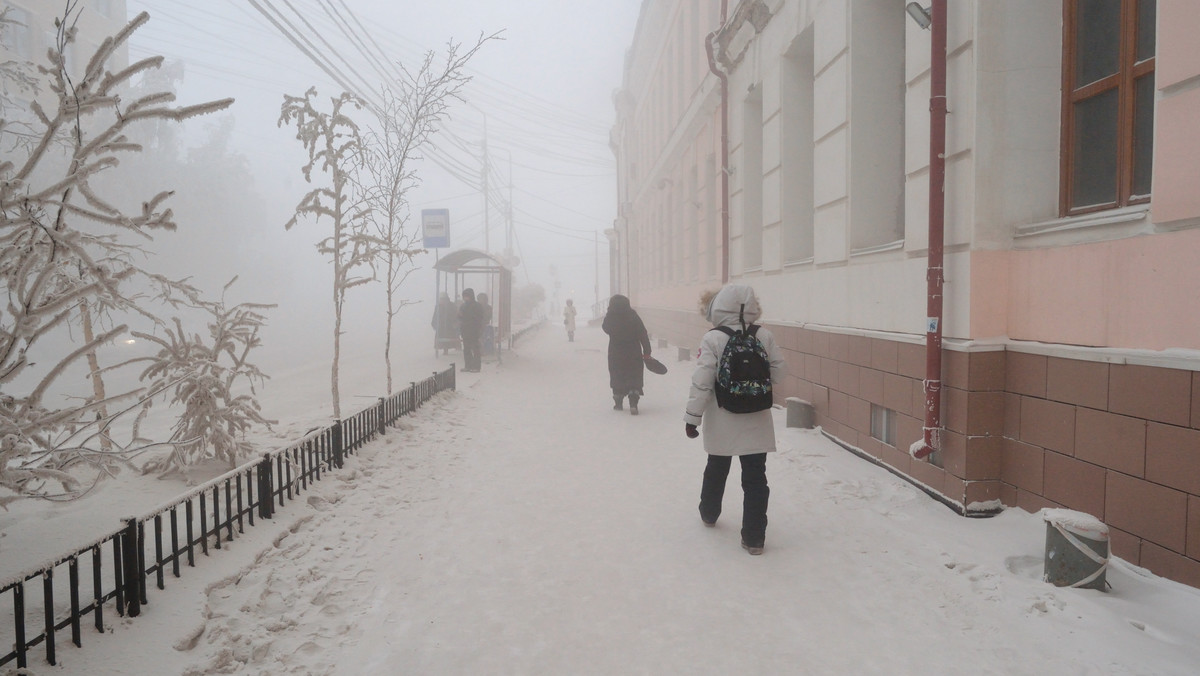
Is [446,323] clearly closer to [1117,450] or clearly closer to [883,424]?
[883,424]

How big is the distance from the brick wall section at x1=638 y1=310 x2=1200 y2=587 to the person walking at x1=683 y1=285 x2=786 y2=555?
135 centimetres

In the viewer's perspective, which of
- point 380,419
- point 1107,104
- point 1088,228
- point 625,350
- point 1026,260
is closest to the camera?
point 1088,228

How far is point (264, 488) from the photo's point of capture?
178 inches

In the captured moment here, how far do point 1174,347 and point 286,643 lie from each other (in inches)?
177

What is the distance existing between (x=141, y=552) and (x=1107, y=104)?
5.93 metres

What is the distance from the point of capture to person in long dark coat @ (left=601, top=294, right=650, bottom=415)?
30.9 feet

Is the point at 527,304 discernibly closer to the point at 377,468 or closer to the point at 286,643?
the point at 377,468

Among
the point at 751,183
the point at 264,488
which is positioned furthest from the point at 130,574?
the point at 751,183

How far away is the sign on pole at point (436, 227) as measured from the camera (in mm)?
16766

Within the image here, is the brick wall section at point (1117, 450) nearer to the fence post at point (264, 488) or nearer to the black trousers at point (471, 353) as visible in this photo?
the fence post at point (264, 488)

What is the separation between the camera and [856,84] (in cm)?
633

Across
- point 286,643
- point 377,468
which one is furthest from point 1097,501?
point 377,468

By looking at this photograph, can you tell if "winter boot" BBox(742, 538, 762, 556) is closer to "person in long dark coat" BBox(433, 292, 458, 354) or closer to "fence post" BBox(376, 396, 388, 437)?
"fence post" BBox(376, 396, 388, 437)

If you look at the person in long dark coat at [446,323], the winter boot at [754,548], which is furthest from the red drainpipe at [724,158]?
the person in long dark coat at [446,323]
